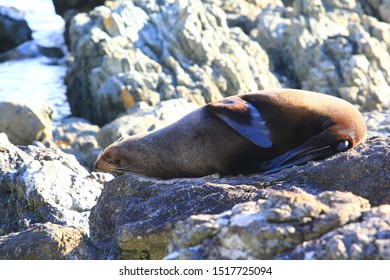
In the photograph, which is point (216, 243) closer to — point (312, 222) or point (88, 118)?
point (312, 222)

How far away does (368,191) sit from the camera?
556 cm

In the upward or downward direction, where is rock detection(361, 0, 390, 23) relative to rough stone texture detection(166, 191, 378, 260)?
downward

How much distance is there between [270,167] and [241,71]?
1438 cm

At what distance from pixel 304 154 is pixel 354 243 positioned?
3.08 meters

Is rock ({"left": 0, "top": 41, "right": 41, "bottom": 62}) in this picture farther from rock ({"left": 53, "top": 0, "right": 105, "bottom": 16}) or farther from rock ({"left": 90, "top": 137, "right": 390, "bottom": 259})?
rock ({"left": 90, "top": 137, "right": 390, "bottom": 259})

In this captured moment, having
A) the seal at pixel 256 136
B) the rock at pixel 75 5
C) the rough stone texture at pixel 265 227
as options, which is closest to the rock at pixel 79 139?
the rock at pixel 75 5

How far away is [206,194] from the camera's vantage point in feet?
19.0

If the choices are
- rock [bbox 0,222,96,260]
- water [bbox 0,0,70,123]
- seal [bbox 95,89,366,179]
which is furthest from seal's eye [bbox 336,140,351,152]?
water [bbox 0,0,70,123]

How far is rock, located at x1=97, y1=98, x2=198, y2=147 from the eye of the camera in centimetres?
1670

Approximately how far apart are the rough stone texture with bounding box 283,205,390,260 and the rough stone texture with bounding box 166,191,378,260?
0.01 m

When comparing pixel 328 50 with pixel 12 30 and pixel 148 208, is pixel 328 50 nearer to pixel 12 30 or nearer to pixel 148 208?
pixel 12 30

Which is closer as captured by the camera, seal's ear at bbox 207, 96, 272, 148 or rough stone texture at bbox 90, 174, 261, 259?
rough stone texture at bbox 90, 174, 261, 259

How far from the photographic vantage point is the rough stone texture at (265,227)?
3.78 meters
